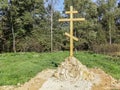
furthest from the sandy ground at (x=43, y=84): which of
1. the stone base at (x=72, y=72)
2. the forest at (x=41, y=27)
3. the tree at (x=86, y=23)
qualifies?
the tree at (x=86, y=23)

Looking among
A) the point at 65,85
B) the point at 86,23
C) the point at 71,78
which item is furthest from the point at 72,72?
the point at 86,23

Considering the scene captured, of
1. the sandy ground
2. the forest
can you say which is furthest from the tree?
the sandy ground

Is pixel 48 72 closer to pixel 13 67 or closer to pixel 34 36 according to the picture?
pixel 13 67

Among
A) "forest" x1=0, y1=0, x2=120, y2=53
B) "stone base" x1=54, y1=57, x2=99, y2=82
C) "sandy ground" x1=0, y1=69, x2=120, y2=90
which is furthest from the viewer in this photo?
"forest" x1=0, y1=0, x2=120, y2=53

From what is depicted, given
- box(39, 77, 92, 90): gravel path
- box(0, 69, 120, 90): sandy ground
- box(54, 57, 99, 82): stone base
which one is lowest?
box(0, 69, 120, 90): sandy ground

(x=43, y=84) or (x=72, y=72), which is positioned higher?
(x=72, y=72)

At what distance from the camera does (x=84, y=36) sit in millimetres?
43688

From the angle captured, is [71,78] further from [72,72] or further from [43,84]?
[43,84]

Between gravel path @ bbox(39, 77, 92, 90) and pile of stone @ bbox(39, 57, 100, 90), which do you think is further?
pile of stone @ bbox(39, 57, 100, 90)

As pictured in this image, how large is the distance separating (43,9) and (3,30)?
5465mm

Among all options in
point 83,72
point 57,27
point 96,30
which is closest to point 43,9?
point 57,27

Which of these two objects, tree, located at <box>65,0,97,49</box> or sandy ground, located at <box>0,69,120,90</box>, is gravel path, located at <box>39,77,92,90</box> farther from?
tree, located at <box>65,0,97,49</box>

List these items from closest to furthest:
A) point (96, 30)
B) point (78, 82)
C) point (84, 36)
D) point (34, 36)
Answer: point (78, 82)
point (34, 36)
point (84, 36)
point (96, 30)

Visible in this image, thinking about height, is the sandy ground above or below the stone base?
below
